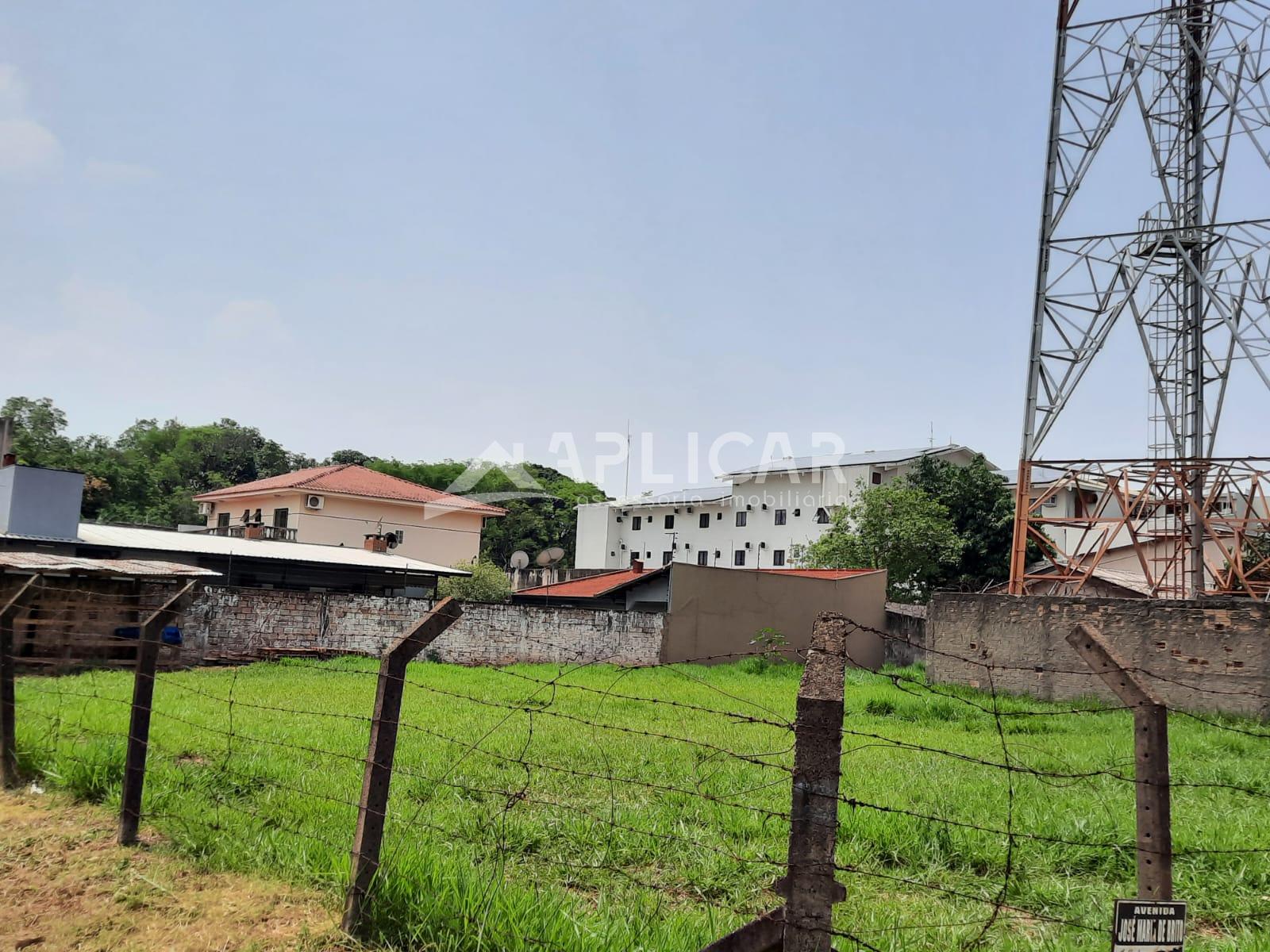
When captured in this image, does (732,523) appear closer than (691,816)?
No

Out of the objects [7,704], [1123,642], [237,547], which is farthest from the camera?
[237,547]

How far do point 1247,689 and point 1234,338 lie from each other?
6459 mm

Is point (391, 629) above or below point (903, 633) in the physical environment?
below

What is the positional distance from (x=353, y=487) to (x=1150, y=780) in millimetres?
36817

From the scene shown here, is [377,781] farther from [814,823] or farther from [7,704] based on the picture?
[7,704]

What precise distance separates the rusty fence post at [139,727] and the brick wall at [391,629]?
14.2 meters

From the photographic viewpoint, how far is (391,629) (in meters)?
20.9

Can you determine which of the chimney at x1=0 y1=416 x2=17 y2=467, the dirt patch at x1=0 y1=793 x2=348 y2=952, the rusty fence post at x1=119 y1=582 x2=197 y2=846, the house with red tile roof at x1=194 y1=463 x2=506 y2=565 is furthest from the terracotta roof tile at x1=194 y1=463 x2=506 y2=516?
the dirt patch at x1=0 y1=793 x2=348 y2=952

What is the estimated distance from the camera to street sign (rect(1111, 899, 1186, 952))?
2670mm

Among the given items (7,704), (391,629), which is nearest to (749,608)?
(391,629)

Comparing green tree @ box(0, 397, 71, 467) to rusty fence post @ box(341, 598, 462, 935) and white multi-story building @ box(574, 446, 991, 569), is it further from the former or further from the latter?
rusty fence post @ box(341, 598, 462, 935)

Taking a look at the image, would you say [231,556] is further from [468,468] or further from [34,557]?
[468,468]

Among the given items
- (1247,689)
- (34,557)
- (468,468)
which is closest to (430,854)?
(1247,689)

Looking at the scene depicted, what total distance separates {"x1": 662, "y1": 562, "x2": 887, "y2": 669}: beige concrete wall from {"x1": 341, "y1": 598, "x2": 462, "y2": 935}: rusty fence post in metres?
19.9
